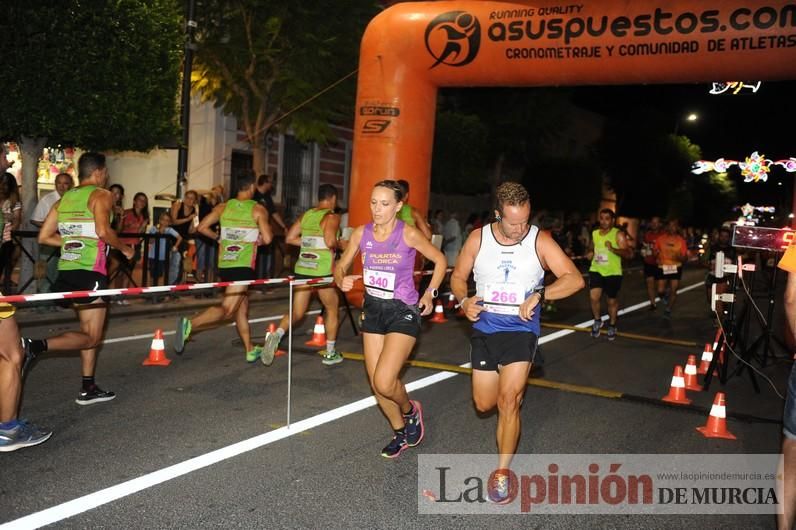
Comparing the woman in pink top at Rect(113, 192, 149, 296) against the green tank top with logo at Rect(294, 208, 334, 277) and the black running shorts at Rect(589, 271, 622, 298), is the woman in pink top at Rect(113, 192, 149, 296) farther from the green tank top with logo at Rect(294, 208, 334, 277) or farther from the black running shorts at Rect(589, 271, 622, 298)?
the black running shorts at Rect(589, 271, 622, 298)

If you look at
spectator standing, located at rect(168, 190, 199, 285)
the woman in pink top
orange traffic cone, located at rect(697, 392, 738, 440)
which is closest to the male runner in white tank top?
orange traffic cone, located at rect(697, 392, 738, 440)

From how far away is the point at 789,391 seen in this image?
3809mm

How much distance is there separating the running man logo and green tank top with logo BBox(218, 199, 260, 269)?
530 centimetres

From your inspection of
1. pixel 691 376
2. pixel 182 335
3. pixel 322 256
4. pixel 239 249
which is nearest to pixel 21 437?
pixel 182 335

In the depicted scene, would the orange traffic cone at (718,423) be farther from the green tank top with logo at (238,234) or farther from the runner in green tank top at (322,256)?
the green tank top with logo at (238,234)

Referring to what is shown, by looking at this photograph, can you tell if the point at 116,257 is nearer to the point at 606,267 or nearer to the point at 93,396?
the point at 93,396

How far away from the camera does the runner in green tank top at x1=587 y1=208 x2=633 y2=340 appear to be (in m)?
11.2

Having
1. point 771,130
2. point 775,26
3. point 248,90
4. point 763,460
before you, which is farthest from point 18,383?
point 771,130

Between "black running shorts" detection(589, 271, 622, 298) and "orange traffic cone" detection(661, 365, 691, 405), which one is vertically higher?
"black running shorts" detection(589, 271, 622, 298)

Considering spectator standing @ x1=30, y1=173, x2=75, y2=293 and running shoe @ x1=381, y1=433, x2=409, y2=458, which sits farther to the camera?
spectator standing @ x1=30, y1=173, x2=75, y2=293

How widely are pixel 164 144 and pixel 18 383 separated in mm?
9331

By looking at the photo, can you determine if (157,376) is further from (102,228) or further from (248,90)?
(248,90)

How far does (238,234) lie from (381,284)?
3.19 meters

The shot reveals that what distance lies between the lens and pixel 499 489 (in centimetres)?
452
